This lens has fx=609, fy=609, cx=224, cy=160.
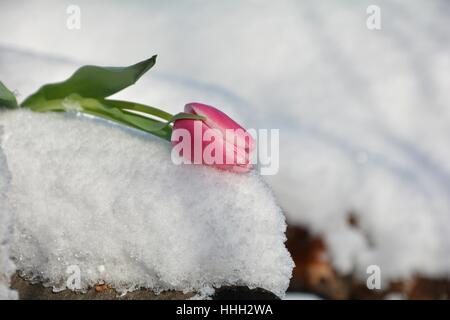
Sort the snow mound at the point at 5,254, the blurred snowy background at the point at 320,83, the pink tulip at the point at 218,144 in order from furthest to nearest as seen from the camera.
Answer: the blurred snowy background at the point at 320,83 → the pink tulip at the point at 218,144 → the snow mound at the point at 5,254

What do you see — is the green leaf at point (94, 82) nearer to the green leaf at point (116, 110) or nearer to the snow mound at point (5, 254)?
the green leaf at point (116, 110)

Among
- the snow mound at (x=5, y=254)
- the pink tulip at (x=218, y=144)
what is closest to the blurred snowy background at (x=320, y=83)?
the pink tulip at (x=218, y=144)

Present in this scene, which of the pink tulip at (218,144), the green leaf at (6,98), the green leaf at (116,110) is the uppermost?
the green leaf at (6,98)

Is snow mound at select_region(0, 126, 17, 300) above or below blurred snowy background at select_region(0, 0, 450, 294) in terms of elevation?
below

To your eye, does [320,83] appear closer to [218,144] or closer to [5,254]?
[218,144]

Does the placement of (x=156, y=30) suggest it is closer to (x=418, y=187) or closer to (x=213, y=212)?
(x=418, y=187)

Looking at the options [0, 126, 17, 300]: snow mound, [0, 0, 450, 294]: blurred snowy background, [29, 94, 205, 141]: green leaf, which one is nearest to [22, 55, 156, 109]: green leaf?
[29, 94, 205, 141]: green leaf

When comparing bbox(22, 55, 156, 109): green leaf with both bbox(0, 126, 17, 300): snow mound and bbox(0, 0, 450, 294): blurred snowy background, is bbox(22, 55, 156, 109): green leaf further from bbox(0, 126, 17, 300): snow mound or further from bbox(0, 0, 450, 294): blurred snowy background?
bbox(0, 0, 450, 294): blurred snowy background
